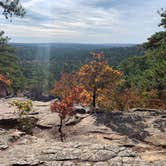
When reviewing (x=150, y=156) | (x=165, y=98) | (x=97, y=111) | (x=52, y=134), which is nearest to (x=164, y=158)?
(x=150, y=156)

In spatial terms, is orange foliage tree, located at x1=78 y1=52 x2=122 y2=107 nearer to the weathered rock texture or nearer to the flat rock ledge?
the weathered rock texture

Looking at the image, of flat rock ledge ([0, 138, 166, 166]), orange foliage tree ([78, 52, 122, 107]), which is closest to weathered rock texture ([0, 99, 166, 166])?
flat rock ledge ([0, 138, 166, 166])

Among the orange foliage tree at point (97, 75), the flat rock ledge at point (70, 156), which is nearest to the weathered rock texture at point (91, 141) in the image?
the flat rock ledge at point (70, 156)

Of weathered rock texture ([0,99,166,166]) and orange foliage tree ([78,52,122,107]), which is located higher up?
orange foliage tree ([78,52,122,107])

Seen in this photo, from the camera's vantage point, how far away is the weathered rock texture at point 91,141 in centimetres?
1170

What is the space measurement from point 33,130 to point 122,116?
6.06 metres

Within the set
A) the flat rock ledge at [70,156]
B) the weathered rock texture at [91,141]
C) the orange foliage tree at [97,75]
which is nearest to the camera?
the flat rock ledge at [70,156]

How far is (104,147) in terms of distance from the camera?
12.9m

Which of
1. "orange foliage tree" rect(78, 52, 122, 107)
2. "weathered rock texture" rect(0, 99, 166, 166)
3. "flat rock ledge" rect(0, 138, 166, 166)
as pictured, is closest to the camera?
"flat rock ledge" rect(0, 138, 166, 166)

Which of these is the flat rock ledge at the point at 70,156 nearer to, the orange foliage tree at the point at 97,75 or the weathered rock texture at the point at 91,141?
the weathered rock texture at the point at 91,141

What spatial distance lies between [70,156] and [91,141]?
18.8 ft

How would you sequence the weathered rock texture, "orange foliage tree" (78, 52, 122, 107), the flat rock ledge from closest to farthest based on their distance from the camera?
1. the flat rock ledge
2. the weathered rock texture
3. "orange foliage tree" (78, 52, 122, 107)

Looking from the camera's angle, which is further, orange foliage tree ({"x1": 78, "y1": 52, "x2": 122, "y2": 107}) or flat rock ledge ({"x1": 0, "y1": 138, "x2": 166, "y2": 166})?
orange foliage tree ({"x1": 78, "y1": 52, "x2": 122, "y2": 107})

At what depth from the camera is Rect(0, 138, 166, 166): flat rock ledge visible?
1138 centimetres
